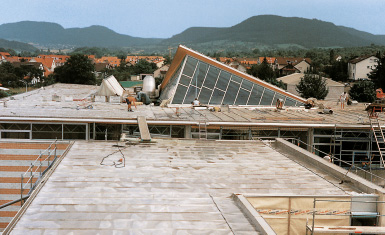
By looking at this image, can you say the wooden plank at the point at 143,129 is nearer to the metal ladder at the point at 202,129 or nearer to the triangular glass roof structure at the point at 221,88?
the metal ladder at the point at 202,129

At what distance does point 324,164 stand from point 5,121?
15.3m

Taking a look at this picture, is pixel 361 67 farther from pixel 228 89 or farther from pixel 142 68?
pixel 228 89

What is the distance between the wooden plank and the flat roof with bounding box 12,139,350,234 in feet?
2.06

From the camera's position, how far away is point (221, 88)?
3162 centimetres

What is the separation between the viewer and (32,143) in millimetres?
22031

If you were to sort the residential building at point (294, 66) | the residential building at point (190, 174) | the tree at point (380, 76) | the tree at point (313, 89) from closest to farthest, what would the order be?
the residential building at point (190, 174) → the tree at point (313, 89) → the tree at point (380, 76) → the residential building at point (294, 66)

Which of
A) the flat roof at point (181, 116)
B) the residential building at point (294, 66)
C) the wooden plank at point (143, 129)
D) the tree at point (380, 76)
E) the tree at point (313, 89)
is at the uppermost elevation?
the residential building at point (294, 66)

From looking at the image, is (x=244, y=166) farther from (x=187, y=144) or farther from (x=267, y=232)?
(x=267, y=232)

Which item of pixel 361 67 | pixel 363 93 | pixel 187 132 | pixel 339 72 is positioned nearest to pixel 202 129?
pixel 187 132

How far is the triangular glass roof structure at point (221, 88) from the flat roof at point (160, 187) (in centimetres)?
1344

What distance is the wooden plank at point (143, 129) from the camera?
1842cm

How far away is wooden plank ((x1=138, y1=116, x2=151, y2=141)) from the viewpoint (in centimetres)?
1842

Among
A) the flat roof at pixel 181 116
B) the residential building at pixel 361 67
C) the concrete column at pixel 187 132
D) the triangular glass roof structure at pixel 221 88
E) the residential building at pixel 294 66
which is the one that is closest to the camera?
the flat roof at pixel 181 116

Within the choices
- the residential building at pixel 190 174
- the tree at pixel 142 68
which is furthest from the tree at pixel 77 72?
the residential building at pixel 190 174
